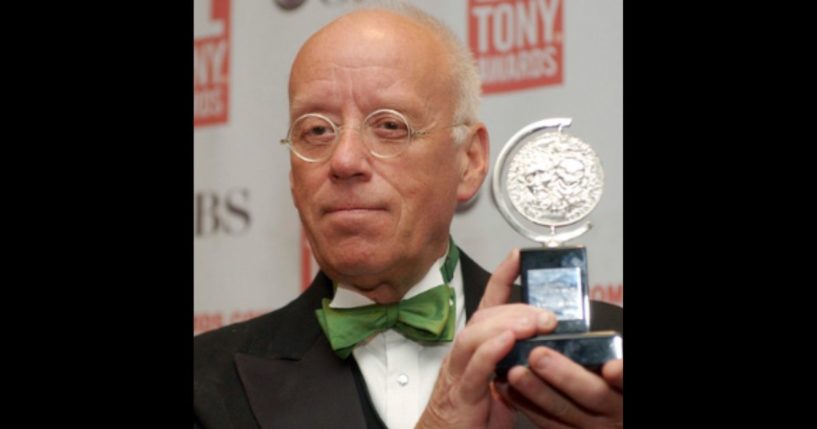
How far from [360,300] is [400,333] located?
0.12 meters

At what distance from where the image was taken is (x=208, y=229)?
10.00 feet

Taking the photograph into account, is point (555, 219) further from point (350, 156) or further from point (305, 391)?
point (305, 391)

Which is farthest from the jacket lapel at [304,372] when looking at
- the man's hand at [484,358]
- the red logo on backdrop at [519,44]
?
the red logo on backdrop at [519,44]

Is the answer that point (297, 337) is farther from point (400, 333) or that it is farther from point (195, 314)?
point (195, 314)

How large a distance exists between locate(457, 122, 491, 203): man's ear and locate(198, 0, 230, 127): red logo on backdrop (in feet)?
2.83

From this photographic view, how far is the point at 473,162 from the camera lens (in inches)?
98.3

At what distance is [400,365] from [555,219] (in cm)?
51

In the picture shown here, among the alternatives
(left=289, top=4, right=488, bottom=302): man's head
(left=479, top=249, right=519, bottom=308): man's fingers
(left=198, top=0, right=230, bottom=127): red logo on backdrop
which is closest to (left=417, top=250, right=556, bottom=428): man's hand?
(left=479, top=249, right=519, bottom=308): man's fingers

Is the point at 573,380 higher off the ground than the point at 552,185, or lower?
lower

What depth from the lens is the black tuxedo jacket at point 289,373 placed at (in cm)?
238

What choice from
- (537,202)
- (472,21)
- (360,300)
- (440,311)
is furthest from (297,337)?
(472,21)

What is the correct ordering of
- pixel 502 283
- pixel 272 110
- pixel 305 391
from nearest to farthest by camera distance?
1. pixel 502 283
2. pixel 305 391
3. pixel 272 110

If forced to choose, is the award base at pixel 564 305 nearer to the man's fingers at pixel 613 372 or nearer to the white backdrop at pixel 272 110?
the man's fingers at pixel 613 372

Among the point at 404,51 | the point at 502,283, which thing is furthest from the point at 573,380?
the point at 404,51
